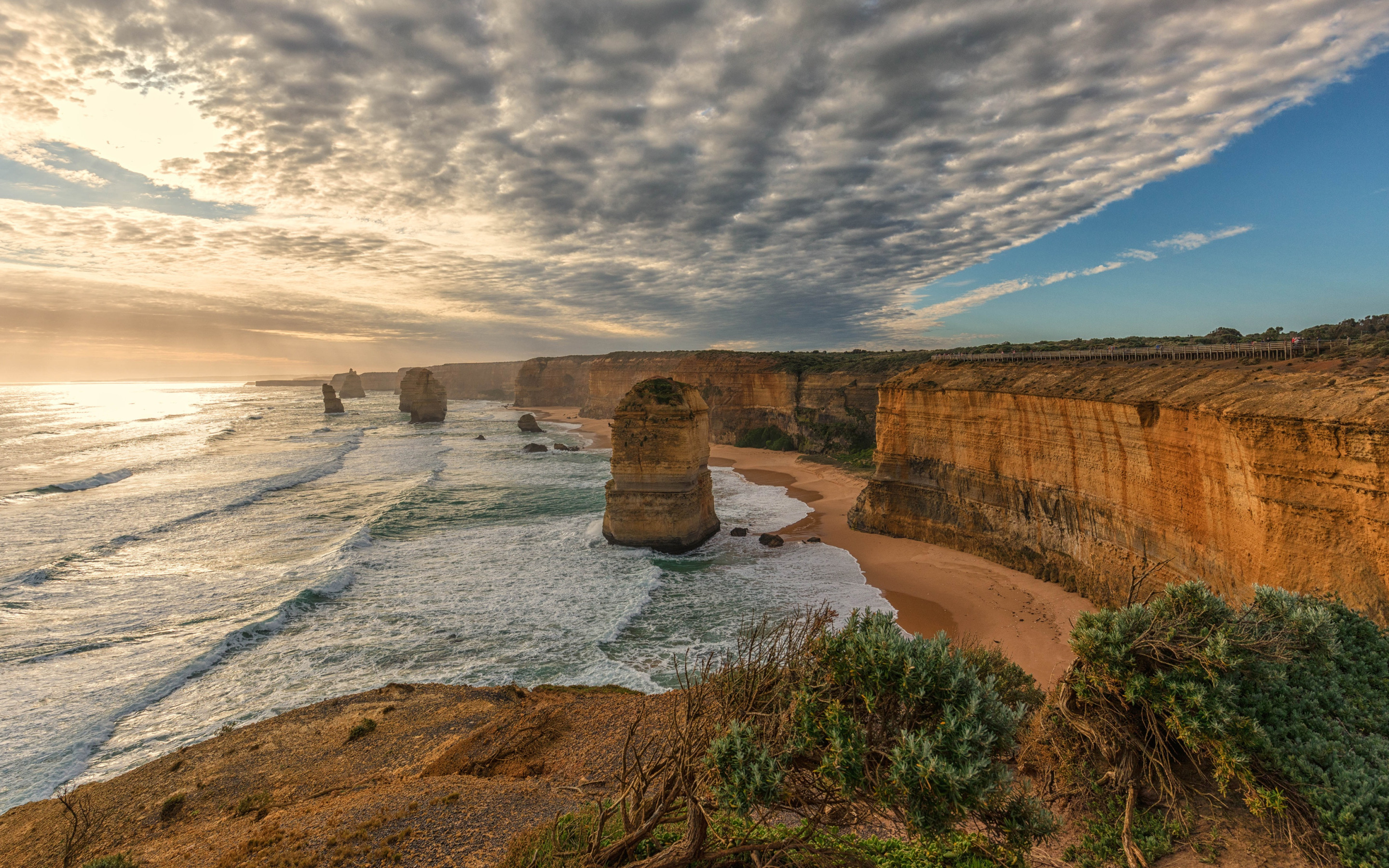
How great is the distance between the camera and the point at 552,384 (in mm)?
114000

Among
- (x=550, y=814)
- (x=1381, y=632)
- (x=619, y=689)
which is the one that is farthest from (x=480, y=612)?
(x=1381, y=632)

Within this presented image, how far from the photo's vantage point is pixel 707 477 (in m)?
28.0

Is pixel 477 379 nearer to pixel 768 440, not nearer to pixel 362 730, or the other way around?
pixel 768 440

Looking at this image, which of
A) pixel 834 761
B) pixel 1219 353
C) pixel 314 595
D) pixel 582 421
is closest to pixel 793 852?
pixel 834 761

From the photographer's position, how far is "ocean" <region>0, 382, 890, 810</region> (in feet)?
46.9

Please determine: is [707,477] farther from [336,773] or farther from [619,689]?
[336,773]

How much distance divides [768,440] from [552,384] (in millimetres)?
67446

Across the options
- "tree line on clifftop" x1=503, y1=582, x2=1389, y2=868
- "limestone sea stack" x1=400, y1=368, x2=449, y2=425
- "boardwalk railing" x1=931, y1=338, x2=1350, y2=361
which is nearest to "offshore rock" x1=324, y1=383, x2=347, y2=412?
"limestone sea stack" x1=400, y1=368, x2=449, y2=425

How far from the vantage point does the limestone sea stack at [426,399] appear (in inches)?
3494

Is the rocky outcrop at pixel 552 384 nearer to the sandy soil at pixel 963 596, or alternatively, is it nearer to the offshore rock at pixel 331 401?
the offshore rock at pixel 331 401

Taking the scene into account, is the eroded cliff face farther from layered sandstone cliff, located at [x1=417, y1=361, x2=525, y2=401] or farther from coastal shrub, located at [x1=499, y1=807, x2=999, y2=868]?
layered sandstone cliff, located at [x1=417, y1=361, x2=525, y2=401]

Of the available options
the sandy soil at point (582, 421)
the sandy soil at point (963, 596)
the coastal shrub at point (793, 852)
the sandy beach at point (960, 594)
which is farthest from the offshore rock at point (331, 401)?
the coastal shrub at point (793, 852)

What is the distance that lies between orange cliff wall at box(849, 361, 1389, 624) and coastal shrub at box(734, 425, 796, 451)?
28.0 metres

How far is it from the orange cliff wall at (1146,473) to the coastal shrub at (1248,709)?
13.7ft
